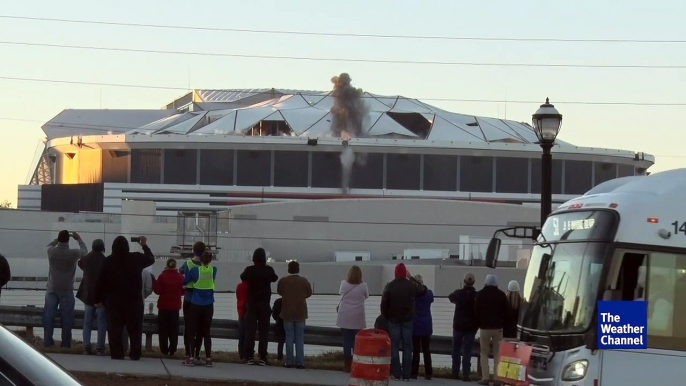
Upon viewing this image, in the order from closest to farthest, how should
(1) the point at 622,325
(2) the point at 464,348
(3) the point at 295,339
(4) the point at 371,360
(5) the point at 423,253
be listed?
1. (1) the point at 622,325
2. (4) the point at 371,360
3. (3) the point at 295,339
4. (2) the point at 464,348
5. (5) the point at 423,253

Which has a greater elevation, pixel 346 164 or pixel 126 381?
pixel 346 164

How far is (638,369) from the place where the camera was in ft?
34.0

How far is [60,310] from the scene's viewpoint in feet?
54.2

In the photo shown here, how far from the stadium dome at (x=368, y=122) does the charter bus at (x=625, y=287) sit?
49.6 meters

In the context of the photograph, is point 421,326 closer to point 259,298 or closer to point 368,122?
point 259,298

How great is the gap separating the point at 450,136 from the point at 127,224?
2169cm

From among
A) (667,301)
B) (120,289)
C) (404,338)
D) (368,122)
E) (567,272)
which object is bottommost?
(404,338)

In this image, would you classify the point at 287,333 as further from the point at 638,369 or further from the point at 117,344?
the point at 638,369

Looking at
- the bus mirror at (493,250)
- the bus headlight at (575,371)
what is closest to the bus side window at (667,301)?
the bus headlight at (575,371)

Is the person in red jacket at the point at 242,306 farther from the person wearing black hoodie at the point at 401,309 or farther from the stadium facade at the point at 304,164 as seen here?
the stadium facade at the point at 304,164

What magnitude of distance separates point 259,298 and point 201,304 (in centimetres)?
101

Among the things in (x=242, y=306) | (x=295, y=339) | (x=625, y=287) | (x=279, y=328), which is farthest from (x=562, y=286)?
(x=279, y=328)

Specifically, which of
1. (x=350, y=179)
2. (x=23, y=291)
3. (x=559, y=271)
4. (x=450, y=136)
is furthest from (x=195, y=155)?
(x=559, y=271)

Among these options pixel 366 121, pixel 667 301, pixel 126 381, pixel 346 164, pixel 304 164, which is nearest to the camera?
pixel 667 301
